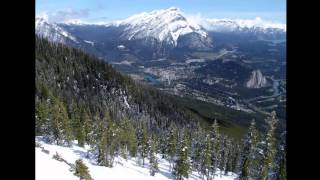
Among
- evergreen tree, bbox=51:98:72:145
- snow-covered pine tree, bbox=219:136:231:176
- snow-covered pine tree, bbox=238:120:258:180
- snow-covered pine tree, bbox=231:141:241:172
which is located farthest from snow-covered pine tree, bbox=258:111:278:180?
snow-covered pine tree, bbox=231:141:241:172

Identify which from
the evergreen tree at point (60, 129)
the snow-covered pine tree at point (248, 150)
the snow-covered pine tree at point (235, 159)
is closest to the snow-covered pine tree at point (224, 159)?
the snow-covered pine tree at point (235, 159)

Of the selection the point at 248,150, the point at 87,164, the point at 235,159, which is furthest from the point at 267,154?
the point at 235,159

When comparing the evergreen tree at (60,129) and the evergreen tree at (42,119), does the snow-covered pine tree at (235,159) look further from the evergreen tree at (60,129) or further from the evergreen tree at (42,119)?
the evergreen tree at (42,119)

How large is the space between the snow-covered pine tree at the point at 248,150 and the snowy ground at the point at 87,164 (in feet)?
79.3

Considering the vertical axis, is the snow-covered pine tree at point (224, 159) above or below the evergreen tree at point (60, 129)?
below

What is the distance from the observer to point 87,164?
9125 cm

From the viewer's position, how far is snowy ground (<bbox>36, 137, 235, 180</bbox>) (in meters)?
55.3

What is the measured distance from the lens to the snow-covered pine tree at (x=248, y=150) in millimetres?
63875

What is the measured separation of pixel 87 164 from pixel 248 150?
36395 millimetres

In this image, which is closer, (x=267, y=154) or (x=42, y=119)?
(x=267, y=154)

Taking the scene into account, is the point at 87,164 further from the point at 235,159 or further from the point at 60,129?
the point at 235,159

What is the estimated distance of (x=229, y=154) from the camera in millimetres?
128375
